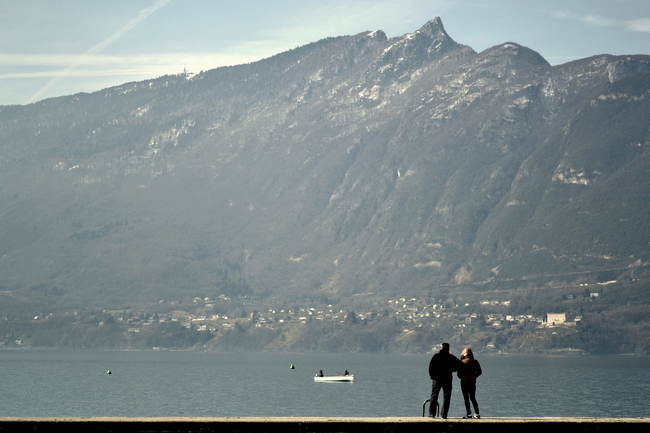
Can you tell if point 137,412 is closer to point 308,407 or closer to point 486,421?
point 308,407

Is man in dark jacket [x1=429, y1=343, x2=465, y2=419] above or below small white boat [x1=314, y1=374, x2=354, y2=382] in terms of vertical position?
above

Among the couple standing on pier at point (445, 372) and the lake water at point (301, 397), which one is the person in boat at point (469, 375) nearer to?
the couple standing on pier at point (445, 372)

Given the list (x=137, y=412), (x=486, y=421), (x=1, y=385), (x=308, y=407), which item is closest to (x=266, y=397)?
(x=308, y=407)

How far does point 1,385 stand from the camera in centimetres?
17950

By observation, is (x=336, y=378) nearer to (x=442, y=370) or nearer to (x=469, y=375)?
(x=469, y=375)

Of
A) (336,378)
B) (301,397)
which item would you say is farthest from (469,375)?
(336,378)
